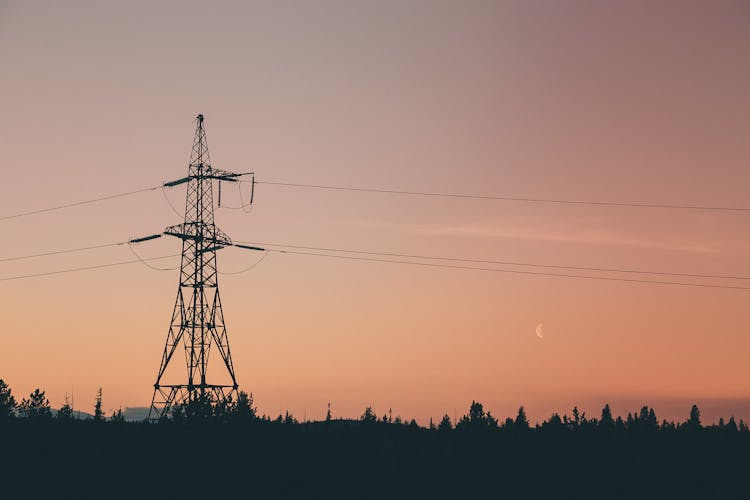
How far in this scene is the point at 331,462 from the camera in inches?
5207

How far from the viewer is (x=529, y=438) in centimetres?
17600

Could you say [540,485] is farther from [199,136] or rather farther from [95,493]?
[199,136]

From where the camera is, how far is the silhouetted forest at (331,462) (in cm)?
10781

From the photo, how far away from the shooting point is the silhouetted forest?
10781 centimetres

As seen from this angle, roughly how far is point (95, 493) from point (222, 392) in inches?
930

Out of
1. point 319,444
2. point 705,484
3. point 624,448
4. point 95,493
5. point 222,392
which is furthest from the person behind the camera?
point 624,448

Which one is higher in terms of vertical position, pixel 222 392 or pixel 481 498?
pixel 222 392

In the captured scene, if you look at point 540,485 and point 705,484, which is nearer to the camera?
point 540,485

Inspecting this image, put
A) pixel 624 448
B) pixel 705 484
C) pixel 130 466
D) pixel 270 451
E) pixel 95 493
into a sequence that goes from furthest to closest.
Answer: pixel 624 448 → pixel 705 484 → pixel 270 451 → pixel 130 466 → pixel 95 493

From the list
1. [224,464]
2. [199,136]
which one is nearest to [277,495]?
[224,464]

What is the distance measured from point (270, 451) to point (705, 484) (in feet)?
240

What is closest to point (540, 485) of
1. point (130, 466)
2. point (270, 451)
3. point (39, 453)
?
point (270, 451)

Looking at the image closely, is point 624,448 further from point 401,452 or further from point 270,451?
point 270,451

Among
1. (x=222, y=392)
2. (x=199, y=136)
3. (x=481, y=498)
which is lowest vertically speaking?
(x=481, y=498)
